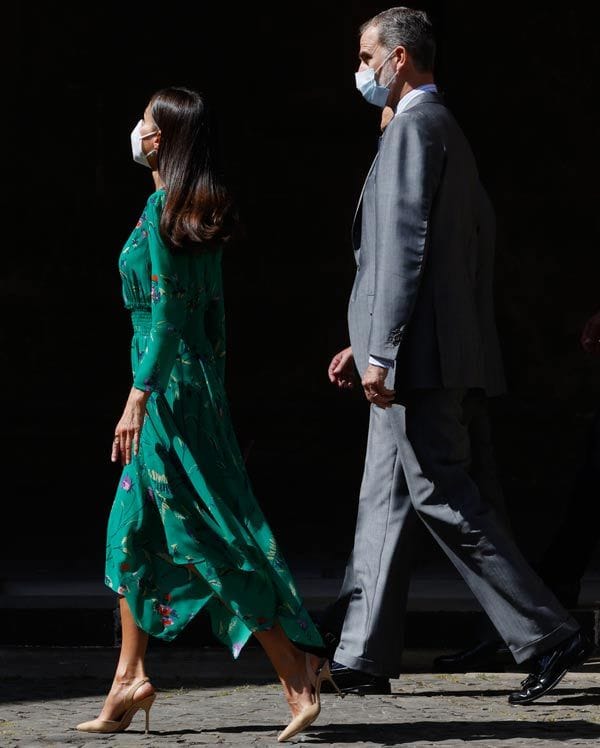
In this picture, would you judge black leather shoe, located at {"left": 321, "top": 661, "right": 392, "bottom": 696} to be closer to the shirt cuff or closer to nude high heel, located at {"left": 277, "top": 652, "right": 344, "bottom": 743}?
nude high heel, located at {"left": 277, "top": 652, "right": 344, "bottom": 743}

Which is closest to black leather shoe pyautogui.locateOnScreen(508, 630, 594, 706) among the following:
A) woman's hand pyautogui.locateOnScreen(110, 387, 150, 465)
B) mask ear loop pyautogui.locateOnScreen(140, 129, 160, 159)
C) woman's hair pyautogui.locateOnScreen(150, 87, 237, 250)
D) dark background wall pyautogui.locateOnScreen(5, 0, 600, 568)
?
woman's hand pyautogui.locateOnScreen(110, 387, 150, 465)

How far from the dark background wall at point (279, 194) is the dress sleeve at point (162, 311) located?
6907 millimetres

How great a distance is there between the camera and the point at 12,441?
36.8 feet

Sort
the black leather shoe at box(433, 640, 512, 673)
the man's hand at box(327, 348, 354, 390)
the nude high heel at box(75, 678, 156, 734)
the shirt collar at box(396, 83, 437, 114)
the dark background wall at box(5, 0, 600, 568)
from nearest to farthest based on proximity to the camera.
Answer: the nude high heel at box(75, 678, 156, 734) → the shirt collar at box(396, 83, 437, 114) → the man's hand at box(327, 348, 354, 390) → the black leather shoe at box(433, 640, 512, 673) → the dark background wall at box(5, 0, 600, 568)

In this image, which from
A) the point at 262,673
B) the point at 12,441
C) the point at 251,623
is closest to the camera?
the point at 251,623

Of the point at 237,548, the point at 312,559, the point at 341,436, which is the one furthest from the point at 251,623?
the point at 341,436

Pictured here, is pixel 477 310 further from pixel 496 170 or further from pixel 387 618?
pixel 496 170

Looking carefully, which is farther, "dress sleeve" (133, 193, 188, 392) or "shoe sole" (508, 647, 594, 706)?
"shoe sole" (508, 647, 594, 706)

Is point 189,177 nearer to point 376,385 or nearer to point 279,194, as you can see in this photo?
point 376,385

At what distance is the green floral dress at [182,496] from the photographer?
4129 mm

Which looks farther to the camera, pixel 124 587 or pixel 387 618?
pixel 387 618

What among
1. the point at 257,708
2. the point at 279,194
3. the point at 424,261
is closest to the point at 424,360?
the point at 424,261

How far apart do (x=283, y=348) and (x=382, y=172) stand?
7276 mm

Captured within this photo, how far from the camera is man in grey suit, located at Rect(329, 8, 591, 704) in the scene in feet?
14.1
